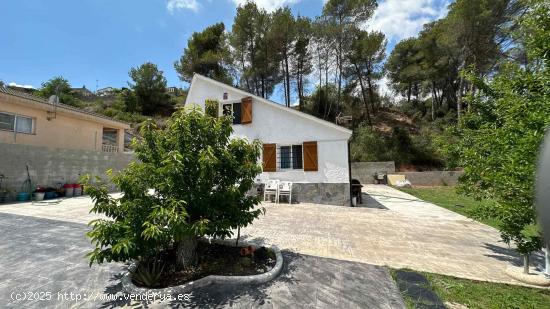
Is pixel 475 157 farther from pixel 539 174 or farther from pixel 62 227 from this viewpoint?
pixel 62 227

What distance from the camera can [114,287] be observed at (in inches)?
144

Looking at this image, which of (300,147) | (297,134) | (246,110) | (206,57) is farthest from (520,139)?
(206,57)

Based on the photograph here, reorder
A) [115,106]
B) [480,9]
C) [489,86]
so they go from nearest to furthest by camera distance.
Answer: [489,86] → [480,9] → [115,106]

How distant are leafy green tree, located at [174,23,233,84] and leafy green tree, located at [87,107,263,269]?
24.0 meters

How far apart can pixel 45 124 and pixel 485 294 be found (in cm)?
2011

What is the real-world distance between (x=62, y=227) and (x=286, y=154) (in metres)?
9.01

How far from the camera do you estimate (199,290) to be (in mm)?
3539

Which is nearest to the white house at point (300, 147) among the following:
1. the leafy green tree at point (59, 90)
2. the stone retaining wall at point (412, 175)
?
the stone retaining wall at point (412, 175)

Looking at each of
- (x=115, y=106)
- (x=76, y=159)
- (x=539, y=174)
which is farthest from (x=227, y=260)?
(x=115, y=106)

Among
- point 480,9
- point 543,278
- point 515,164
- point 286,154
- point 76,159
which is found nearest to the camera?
point 515,164

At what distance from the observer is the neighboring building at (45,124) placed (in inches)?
487

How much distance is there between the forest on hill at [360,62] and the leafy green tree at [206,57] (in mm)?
117

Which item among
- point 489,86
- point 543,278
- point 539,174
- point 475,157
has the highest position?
point 489,86

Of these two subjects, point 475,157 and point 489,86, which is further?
point 489,86
